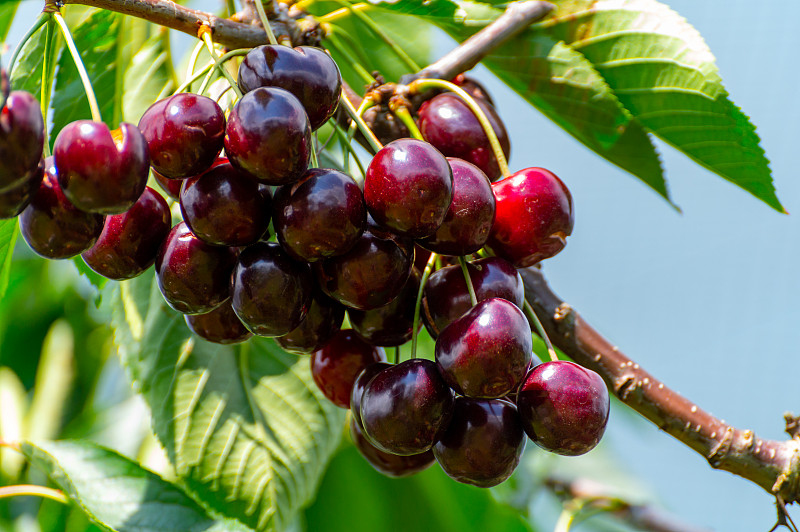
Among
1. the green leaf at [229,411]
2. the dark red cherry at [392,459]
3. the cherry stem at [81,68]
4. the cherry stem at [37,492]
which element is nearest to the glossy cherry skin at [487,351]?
the dark red cherry at [392,459]

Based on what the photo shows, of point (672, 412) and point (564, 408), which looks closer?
point (564, 408)

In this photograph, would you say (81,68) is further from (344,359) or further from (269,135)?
(344,359)

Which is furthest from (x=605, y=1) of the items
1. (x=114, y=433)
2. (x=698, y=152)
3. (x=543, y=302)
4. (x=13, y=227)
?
(x=114, y=433)

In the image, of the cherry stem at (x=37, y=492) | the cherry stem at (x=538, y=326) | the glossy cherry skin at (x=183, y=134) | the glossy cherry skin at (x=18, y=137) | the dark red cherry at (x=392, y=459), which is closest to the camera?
the glossy cherry skin at (x=18, y=137)

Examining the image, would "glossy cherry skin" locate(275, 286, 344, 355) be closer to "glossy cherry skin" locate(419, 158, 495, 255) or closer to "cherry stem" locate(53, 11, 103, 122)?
"glossy cherry skin" locate(419, 158, 495, 255)

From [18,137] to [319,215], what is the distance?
0.72ft

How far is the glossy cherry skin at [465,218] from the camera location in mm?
678

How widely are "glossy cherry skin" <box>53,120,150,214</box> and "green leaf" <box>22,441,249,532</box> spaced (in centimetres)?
41

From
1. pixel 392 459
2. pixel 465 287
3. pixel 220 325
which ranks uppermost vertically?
pixel 465 287

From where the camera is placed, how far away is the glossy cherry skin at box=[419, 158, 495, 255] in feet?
2.23

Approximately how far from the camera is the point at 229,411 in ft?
3.50

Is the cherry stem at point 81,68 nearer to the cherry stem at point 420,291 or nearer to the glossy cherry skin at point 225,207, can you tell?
the glossy cherry skin at point 225,207

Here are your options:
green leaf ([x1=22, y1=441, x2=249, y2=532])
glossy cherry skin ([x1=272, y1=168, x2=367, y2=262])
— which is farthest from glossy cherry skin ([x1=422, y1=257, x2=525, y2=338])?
green leaf ([x1=22, y1=441, x2=249, y2=532])

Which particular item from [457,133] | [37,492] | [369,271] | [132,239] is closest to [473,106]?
[457,133]
